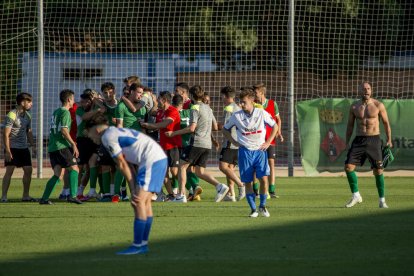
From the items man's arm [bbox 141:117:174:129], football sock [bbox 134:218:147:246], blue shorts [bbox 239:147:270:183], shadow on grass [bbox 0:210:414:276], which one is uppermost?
man's arm [bbox 141:117:174:129]

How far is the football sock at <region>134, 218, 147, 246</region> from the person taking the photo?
987cm

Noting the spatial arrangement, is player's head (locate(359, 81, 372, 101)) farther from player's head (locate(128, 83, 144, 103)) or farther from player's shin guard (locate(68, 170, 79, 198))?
player's shin guard (locate(68, 170, 79, 198))

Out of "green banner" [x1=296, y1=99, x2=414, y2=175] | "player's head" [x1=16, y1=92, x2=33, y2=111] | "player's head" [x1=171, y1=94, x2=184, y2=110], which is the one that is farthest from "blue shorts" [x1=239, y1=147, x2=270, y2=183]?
"green banner" [x1=296, y1=99, x2=414, y2=175]

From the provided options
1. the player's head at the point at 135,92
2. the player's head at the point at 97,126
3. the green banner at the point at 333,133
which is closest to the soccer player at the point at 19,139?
the player's head at the point at 135,92

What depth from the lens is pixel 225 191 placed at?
1689 cm

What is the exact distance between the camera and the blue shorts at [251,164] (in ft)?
45.7

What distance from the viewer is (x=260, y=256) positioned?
31.8 ft

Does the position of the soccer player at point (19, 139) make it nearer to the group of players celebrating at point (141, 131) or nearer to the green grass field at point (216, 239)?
the group of players celebrating at point (141, 131)

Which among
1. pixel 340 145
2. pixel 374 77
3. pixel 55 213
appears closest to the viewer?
pixel 55 213

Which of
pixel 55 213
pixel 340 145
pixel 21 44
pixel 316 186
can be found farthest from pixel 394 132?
pixel 55 213

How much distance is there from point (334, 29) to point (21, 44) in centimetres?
1014

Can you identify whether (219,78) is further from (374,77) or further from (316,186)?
(316,186)

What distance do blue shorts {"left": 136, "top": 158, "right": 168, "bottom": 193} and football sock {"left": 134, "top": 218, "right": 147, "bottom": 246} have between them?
1.11 feet

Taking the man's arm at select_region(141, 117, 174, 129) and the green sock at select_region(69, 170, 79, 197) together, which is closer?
the green sock at select_region(69, 170, 79, 197)
